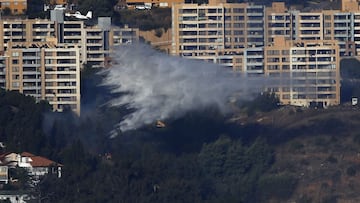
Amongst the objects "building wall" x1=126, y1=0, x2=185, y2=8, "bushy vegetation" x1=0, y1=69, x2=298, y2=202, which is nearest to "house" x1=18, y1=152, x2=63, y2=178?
"bushy vegetation" x1=0, y1=69, x2=298, y2=202

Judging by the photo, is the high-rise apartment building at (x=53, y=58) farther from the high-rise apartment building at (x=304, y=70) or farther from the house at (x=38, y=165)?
the house at (x=38, y=165)

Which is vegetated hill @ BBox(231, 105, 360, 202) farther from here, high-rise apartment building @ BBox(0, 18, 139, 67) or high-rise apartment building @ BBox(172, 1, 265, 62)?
high-rise apartment building @ BBox(0, 18, 139, 67)

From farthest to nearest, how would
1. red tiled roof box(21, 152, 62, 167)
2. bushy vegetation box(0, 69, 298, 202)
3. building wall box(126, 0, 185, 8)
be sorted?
building wall box(126, 0, 185, 8) < red tiled roof box(21, 152, 62, 167) < bushy vegetation box(0, 69, 298, 202)

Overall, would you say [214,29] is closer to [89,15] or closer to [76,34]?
[76,34]

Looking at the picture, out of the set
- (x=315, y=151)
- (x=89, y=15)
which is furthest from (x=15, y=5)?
(x=315, y=151)

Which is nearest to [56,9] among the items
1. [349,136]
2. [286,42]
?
[286,42]

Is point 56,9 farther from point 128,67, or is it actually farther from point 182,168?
point 182,168

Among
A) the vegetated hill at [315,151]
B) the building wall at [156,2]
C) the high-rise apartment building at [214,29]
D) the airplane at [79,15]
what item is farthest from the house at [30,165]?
the building wall at [156,2]
